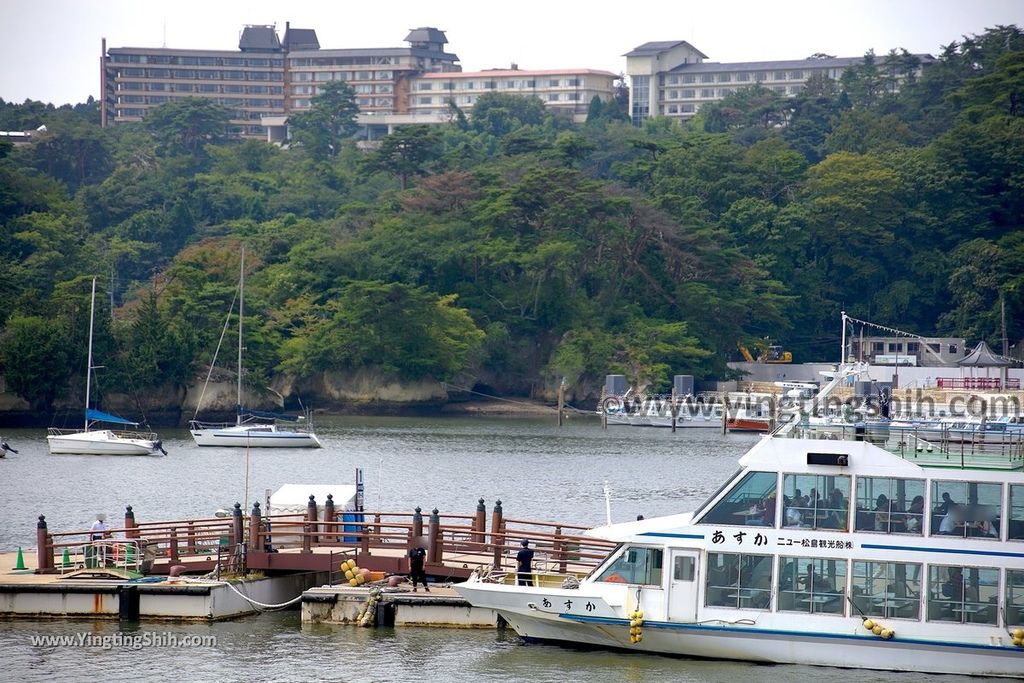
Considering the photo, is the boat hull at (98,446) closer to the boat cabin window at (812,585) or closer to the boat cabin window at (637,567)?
the boat cabin window at (637,567)

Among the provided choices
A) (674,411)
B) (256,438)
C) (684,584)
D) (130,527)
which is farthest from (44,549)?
(674,411)

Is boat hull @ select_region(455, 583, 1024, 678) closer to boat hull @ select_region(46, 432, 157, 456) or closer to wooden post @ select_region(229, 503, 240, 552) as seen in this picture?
wooden post @ select_region(229, 503, 240, 552)

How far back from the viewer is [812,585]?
1193 inches

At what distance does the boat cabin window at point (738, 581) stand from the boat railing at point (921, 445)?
8.33ft

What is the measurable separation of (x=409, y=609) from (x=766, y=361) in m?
97.3

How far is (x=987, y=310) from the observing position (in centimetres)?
12688

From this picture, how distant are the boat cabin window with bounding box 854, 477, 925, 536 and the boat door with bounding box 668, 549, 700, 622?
10.6 ft

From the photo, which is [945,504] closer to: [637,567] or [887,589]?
[887,589]

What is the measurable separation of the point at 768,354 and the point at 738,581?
100331 mm

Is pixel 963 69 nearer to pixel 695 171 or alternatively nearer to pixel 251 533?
pixel 695 171

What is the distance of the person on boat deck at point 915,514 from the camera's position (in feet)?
98.5

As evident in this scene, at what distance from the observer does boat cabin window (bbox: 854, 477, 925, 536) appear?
30.1 meters

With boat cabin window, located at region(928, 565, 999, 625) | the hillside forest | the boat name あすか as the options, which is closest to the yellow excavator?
the hillside forest

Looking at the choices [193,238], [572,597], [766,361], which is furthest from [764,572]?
[193,238]
